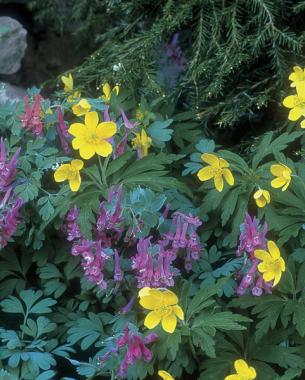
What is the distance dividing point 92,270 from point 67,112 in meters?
0.96

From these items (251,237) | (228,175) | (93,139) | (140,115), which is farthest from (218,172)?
(140,115)

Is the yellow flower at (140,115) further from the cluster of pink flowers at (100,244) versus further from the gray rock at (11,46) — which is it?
the gray rock at (11,46)

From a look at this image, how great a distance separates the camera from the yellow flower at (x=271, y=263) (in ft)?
6.81

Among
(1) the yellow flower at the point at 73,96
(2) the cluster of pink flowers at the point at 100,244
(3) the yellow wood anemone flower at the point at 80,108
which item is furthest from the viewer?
(1) the yellow flower at the point at 73,96

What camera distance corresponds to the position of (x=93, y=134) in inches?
91.4

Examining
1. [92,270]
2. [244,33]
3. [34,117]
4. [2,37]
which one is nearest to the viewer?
[92,270]

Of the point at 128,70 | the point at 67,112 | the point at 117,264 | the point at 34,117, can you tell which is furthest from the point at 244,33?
the point at 117,264

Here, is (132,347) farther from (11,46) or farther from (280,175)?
(11,46)

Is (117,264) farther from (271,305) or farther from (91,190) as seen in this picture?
(271,305)

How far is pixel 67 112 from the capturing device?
2924mm

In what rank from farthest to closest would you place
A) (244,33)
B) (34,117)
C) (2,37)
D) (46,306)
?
(2,37) → (244,33) → (34,117) → (46,306)

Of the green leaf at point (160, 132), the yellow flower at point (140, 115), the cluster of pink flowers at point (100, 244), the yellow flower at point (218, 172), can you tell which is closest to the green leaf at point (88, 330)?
the cluster of pink flowers at point (100, 244)

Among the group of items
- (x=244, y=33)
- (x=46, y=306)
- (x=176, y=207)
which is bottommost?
(x=46, y=306)

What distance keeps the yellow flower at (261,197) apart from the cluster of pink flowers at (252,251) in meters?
0.14
